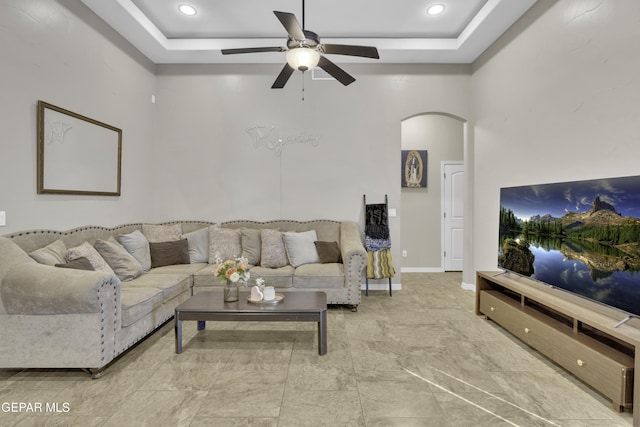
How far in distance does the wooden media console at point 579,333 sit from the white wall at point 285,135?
1.90 metres

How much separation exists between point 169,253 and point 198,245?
39 cm

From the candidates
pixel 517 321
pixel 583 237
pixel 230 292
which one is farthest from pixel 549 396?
pixel 230 292

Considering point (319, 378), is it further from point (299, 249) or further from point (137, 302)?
point (299, 249)

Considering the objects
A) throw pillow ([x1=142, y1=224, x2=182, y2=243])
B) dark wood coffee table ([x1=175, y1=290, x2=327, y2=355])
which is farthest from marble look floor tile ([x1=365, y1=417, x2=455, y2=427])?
throw pillow ([x1=142, y1=224, x2=182, y2=243])

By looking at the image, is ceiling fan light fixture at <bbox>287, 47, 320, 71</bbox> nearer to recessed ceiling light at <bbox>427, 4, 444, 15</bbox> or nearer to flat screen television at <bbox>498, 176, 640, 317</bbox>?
recessed ceiling light at <bbox>427, 4, 444, 15</bbox>

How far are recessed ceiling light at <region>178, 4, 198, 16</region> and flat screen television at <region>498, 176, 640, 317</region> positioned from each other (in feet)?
12.9

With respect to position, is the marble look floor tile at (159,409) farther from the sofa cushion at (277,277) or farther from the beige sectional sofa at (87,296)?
the sofa cushion at (277,277)

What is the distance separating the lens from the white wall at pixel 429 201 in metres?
6.05

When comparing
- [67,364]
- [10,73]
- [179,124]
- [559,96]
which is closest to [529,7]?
[559,96]

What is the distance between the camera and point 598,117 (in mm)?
2621

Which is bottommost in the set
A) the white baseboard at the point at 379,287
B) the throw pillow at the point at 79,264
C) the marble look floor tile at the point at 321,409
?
the marble look floor tile at the point at 321,409

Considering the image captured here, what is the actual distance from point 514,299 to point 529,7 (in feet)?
9.74

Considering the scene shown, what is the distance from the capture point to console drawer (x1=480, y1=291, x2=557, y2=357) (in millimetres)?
2597

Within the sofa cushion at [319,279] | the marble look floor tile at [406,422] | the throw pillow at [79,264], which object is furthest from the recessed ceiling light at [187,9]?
the marble look floor tile at [406,422]
